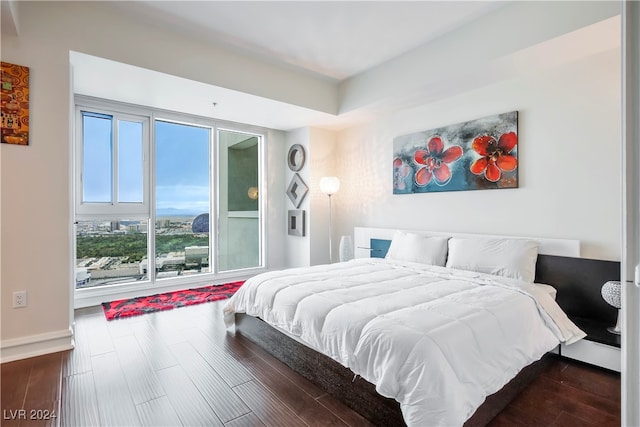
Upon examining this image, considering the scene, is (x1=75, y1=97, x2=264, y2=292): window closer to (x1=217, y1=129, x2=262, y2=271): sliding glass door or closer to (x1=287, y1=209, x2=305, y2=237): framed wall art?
(x1=217, y1=129, x2=262, y2=271): sliding glass door

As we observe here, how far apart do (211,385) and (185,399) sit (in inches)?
7.1

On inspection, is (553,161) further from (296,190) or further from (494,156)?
(296,190)

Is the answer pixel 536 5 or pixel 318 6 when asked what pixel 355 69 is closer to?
pixel 318 6

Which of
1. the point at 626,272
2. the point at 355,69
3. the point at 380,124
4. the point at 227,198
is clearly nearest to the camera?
the point at 626,272

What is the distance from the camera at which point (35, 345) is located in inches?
95.8

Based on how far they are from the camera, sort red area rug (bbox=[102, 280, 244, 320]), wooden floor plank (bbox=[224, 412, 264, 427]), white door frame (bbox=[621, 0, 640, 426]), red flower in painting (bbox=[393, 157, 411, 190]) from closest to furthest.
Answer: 1. white door frame (bbox=[621, 0, 640, 426])
2. wooden floor plank (bbox=[224, 412, 264, 427])
3. red area rug (bbox=[102, 280, 244, 320])
4. red flower in painting (bbox=[393, 157, 411, 190])

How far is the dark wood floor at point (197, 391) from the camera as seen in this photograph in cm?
169

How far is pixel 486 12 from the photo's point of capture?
2746 mm

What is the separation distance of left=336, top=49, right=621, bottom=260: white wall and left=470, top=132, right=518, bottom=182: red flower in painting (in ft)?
0.28

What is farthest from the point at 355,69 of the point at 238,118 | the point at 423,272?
the point at 423,272

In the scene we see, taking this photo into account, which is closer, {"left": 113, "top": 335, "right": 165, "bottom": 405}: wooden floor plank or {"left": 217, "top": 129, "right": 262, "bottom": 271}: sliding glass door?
{"left": 113, "top": 335, "right": 165, "bottom": 405}: wooden floor plank

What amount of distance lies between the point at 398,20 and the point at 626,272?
2.78 m

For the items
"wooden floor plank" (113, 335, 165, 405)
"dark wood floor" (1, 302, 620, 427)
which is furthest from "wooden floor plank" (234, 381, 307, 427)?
"wooden floor plank" (113, 335, 165, 405)

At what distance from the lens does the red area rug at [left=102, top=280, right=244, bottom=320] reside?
3402 millimetres
